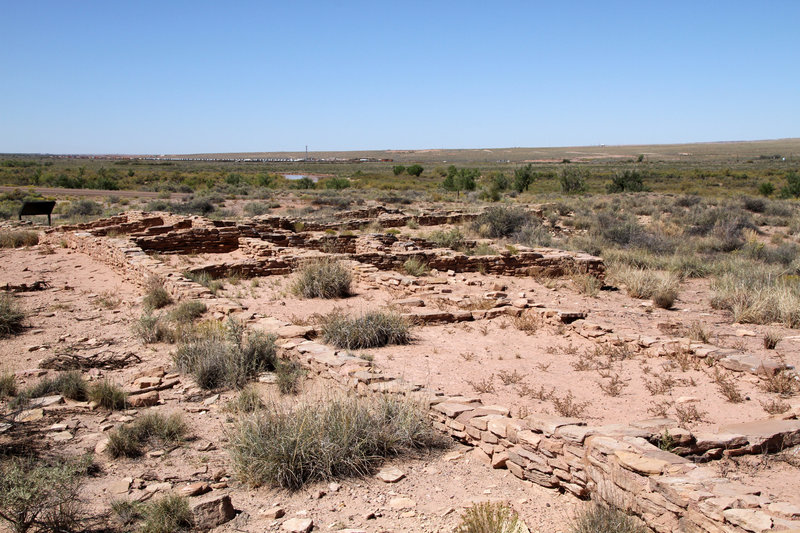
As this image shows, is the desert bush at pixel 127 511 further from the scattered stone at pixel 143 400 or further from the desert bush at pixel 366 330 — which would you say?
the desert bush at pixel 366 330

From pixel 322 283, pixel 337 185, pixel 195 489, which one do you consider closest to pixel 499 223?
pixel 322 283

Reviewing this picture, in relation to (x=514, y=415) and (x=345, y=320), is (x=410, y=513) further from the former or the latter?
(x=345, y=320)

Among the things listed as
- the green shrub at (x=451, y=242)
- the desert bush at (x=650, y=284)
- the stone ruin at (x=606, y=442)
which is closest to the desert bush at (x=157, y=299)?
the stone ruin at (x=606, y=442)

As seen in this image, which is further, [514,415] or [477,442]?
[514,415]

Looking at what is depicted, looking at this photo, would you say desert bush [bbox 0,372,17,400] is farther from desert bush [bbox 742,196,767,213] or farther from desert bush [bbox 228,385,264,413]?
desert bush [bbox 742,196,767,213]

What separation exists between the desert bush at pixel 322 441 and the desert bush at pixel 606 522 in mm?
1545

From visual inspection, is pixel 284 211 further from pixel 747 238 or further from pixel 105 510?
pixel 105 510

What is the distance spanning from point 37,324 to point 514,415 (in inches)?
290

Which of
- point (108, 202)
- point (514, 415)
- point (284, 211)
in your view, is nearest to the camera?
point (514, 415)

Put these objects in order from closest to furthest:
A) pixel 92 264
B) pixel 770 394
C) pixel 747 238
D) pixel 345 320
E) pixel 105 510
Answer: pixel 105 510, pixel 770 394, pixel 345 320, pixel 92 264, pixel 747 238

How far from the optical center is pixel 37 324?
334 inches

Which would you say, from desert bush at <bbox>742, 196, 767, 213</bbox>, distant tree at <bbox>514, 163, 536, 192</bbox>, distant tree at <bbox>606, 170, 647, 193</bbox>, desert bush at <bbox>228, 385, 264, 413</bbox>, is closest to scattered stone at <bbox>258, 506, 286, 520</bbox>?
desert bush at <bbox>228, 385, 264, 413</bbox>

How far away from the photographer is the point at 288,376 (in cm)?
593

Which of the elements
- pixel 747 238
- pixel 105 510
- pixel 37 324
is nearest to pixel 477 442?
pixel 105 510
